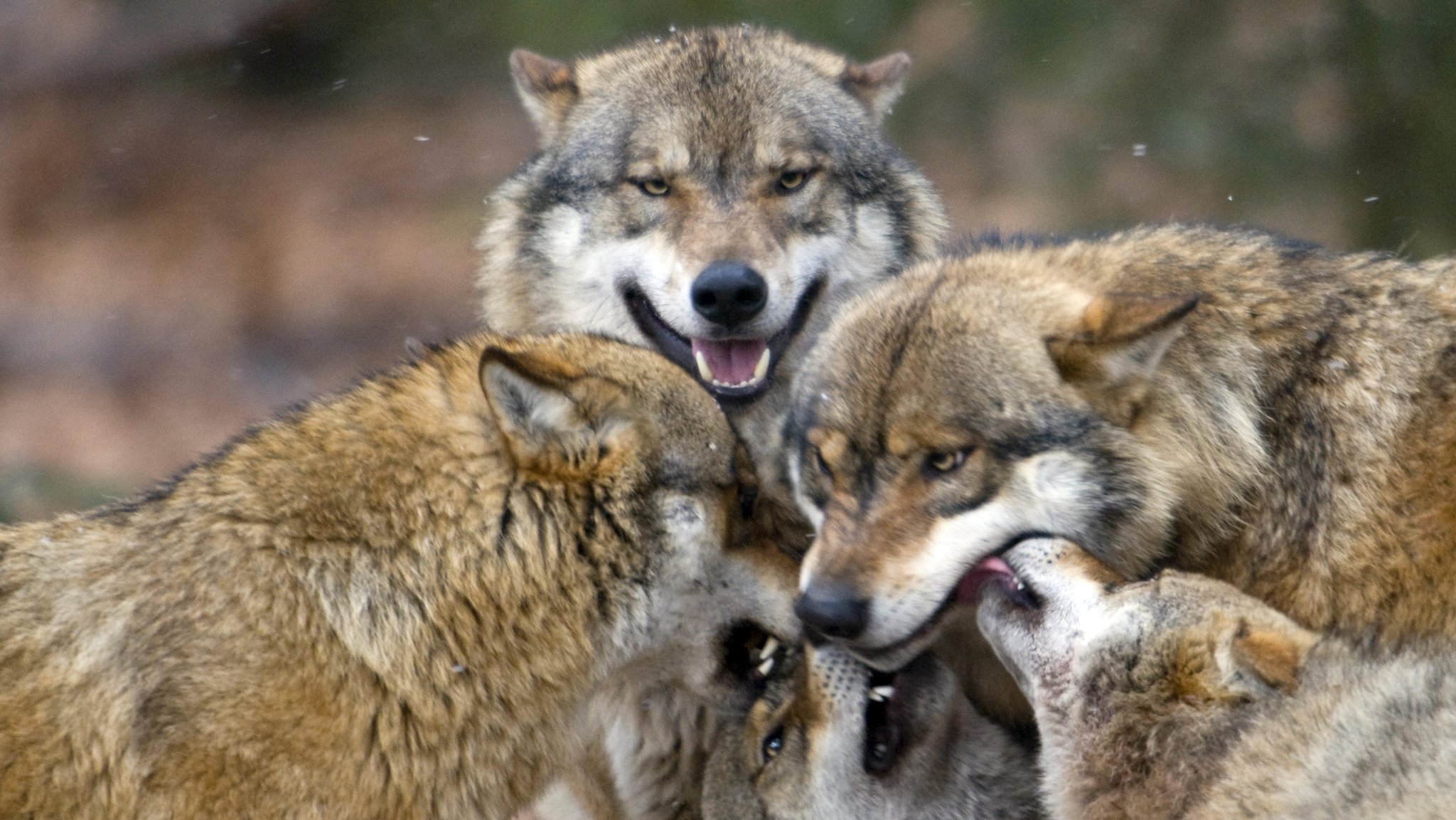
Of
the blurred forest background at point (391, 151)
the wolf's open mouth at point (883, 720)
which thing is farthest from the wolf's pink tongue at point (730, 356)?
the blurred forest background at point (391, 151)

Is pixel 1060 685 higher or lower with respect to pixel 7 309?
lower

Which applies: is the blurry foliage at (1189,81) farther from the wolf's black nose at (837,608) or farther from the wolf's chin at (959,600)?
the wolf's black nose at (837,608)

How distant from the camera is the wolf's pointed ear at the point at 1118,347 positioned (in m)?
4.41

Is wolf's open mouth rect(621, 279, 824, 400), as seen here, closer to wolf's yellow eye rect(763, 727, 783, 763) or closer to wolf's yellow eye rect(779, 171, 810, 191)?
wolf's yellow eye rect(779, 171, 810, 191)

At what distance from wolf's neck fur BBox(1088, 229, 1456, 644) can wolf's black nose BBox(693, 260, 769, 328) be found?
5.22ft

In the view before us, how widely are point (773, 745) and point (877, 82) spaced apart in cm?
336

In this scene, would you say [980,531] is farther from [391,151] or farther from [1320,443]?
[391,151]

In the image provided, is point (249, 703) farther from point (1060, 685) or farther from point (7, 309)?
point (7, 309)

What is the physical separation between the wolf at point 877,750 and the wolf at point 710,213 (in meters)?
1.17

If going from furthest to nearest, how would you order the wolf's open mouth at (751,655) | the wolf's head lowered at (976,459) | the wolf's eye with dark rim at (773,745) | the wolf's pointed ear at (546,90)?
the wolf's pointed ear at (546,90) < the wolf's eye with dark rim at (773,745) < the wolf's open mouth at (751,655) < the wolf's head lowered at (976,459)

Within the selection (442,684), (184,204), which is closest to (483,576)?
(442,684)

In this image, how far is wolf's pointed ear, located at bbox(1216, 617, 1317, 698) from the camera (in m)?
4.15

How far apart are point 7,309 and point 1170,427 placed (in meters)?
13.5

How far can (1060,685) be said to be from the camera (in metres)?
4.47
